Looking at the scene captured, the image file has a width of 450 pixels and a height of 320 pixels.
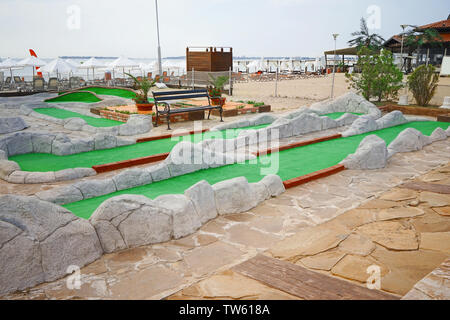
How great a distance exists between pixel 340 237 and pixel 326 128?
650 cm

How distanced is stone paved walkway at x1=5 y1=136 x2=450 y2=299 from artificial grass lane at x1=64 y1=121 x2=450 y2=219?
0.99 metres

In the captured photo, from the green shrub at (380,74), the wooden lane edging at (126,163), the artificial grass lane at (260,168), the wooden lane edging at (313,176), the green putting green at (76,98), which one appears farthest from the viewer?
the green putting green at (76,98)

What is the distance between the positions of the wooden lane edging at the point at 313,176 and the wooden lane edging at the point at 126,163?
9.01 ft

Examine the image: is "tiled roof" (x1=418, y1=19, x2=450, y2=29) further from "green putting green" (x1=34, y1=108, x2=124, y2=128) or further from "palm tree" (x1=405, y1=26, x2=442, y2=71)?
"green putting green" (x1=34, y1=108, x2=124, y2=128)

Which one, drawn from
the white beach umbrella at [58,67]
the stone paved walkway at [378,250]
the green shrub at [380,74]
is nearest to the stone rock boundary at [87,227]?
the stone paved walkway at [378,250]

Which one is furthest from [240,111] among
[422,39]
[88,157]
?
[422,39]

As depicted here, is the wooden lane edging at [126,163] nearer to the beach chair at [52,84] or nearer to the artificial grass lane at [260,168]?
the artificial grass lane at [260,168]

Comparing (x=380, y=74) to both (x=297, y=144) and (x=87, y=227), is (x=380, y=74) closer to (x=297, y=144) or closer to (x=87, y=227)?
(x=297, y=144)

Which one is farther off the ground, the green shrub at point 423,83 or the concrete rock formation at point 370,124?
the green shrub at point 423,83

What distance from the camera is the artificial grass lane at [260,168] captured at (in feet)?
16.4

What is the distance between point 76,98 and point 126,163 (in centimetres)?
1129

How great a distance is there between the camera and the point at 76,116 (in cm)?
1247
